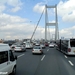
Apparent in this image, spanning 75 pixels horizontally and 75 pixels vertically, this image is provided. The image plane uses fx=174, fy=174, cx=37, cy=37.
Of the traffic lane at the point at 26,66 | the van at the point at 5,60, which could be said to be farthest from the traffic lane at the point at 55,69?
the van at the point at 5,60

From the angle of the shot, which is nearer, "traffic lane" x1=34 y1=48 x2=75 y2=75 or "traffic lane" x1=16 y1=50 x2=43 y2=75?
"traffic lane" x1=34 y1=48 x2=75 y2=75

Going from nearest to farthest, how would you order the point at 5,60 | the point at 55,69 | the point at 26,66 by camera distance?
the point at 5,60, the point at 55,69, the point at 26,66

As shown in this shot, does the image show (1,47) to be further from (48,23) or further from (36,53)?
(48,23)

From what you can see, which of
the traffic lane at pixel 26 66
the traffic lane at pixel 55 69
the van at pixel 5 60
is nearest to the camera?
the van at pixel 5 60

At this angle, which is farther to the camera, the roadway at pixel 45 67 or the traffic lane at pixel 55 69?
the roadway at pixel 45 67

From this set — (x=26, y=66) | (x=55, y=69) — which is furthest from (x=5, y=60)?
(x=26, y=66)

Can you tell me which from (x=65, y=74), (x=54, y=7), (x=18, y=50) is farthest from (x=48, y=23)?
(x=65, y=74)

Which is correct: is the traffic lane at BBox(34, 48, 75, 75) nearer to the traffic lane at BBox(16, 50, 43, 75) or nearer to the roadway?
the roadway

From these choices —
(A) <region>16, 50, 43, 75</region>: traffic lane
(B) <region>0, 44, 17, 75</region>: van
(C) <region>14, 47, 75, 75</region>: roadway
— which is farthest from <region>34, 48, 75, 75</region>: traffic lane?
(B) <region>0, 44, 17, 75</region>: van

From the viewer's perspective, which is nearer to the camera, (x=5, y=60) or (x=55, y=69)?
(x=5, y=60)

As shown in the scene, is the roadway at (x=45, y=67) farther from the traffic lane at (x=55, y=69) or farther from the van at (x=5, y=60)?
the van at (x=5, y=60)

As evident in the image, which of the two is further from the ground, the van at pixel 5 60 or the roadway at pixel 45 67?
the van at pixel 5 60

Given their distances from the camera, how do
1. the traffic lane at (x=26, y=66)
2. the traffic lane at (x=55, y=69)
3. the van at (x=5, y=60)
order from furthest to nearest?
1. the traffic lane at (x=26, y=66)
2. the traffic lane at (x=55, y=69)
3. the van at (x=5, y=60)

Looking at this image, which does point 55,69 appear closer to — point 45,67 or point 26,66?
point 45,67
